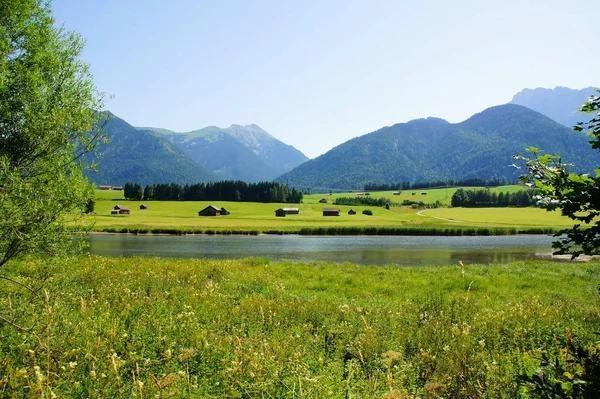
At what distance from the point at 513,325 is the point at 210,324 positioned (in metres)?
7.58

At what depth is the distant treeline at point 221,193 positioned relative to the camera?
169 meters

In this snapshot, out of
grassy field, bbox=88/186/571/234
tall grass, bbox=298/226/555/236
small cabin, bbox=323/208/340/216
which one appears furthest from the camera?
small cabin, bbox=323/208/340/216

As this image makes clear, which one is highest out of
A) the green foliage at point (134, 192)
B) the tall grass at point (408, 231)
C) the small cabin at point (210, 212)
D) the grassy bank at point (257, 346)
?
the green foliage at point (134, 192)

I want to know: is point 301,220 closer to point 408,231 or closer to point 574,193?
point 408,231

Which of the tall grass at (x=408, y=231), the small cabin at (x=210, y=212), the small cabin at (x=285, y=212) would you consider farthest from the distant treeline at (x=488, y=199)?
the small cabin at (x=210, y=212)

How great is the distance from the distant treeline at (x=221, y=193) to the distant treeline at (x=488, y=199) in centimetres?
7452

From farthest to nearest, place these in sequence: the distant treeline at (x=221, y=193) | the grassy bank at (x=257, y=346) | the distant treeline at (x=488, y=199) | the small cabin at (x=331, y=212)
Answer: the distant treeline at (x=221, y=193) < the distant treeline at (x=488, y=199) < the small cabin at (x=331, y=212) < the grassy bank at (x=257, y=346)

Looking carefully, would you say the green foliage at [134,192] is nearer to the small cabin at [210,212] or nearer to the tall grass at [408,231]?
the small cabin at [210,212]

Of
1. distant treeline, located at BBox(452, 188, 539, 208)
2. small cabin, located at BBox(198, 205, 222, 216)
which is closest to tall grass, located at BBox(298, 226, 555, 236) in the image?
small cabin, located at BBox(198, 205, 222, 216)

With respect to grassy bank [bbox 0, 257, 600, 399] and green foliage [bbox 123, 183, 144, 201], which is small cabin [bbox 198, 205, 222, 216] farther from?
grassy bank [bbox 0, 257, 600, 399]

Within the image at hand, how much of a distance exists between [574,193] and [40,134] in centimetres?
1040

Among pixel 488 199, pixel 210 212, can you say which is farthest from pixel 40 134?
pixel 488 199

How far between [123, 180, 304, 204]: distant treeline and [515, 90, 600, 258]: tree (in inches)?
6394

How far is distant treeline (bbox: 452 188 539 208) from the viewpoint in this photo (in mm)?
161250
